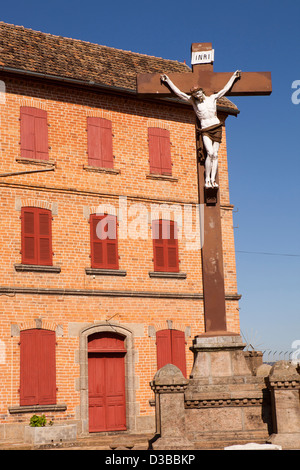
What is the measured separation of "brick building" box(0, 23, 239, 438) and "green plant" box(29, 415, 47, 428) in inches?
44.7

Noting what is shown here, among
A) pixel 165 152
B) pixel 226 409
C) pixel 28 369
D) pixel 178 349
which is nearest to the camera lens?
pixel 226 409

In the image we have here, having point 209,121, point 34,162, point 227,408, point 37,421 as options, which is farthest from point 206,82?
point 37,421

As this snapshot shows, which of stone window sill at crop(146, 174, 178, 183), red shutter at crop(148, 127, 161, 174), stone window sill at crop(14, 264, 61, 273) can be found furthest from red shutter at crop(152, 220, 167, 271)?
stone window sill at crop(14, 264, 61, 273)

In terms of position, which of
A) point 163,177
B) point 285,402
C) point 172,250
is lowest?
point 285,402

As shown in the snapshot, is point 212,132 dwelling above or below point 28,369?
above

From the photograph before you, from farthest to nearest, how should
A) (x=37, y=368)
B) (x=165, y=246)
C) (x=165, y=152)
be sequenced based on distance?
(x=165, y=152), (x=165, y=246), (x=37, y=368)

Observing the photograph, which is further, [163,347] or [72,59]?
[72,59]

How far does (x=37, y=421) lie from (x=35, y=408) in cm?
141

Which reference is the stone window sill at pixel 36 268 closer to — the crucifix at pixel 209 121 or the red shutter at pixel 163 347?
the red shutter at pixel 163 347

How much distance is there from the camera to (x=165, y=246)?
21438mm

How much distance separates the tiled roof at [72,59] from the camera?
68.1ft

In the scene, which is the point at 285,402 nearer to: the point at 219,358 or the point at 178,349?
the point at 219,358

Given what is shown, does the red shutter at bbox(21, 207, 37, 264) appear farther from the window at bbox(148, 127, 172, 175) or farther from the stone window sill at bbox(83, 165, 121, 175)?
the window at bbox(148, 127, 172, 175)

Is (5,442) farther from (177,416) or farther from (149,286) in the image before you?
(177,416)
